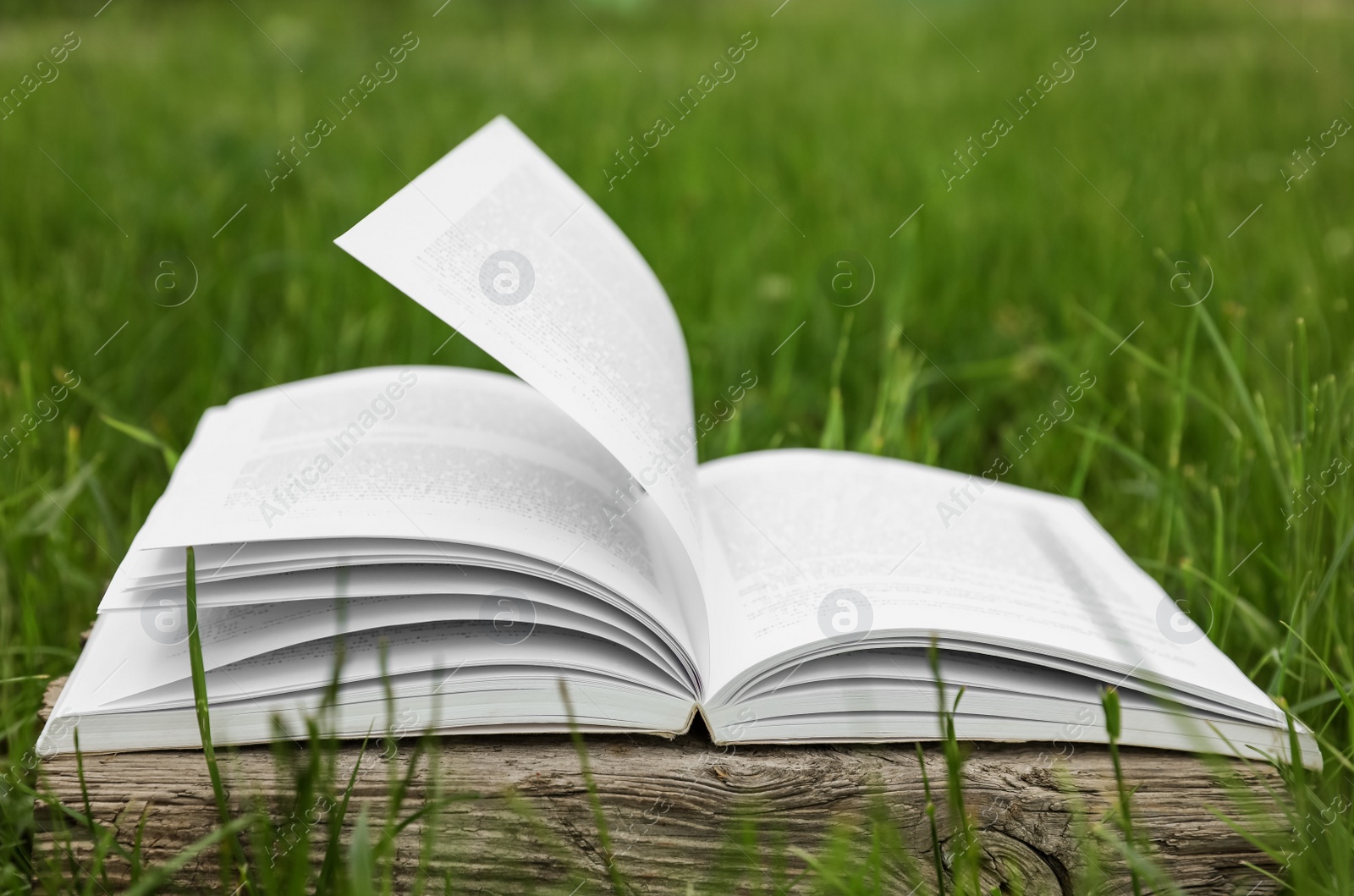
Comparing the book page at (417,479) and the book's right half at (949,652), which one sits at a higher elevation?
the book page at (417,479)

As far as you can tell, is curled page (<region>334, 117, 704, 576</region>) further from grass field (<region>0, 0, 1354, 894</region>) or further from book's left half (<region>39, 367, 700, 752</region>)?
grass field (<region>0, 0, 1354, 894</region>)

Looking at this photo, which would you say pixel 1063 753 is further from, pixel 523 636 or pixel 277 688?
pixel 277 688

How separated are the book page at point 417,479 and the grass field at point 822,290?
28 cm

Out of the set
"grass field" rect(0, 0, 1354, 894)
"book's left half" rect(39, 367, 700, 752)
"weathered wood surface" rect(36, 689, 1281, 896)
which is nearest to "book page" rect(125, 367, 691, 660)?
"book's left half" rect(39, 367, 700, 752)

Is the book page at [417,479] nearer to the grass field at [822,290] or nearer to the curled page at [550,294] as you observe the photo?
the curled page at [550,294]

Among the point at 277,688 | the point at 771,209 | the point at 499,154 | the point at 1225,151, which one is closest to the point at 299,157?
the point at 771,209

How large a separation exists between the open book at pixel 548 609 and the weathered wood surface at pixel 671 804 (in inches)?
1.1

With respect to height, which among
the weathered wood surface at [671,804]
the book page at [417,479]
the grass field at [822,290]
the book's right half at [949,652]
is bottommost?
the weathered wood surface at [671,804]

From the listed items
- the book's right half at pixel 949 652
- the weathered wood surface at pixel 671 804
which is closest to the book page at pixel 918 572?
the book's right half at pixel 949 652

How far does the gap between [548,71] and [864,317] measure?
3.33 m

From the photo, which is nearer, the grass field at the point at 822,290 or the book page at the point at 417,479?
the book page at the point at 417,479

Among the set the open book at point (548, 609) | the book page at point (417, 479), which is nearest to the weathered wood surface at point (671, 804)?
the open book at point (548, 609)

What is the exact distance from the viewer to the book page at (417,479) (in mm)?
907

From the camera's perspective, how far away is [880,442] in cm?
160
